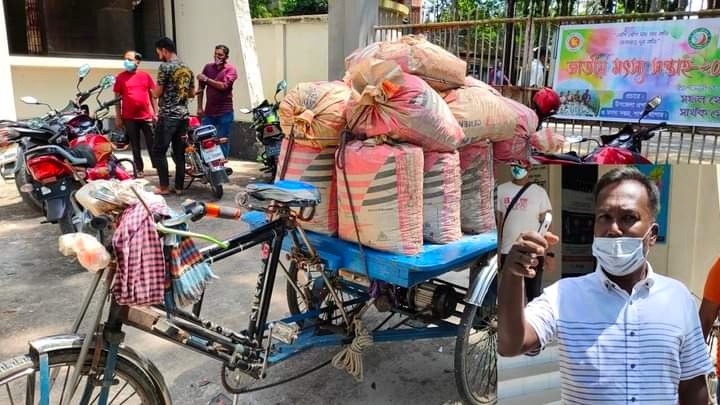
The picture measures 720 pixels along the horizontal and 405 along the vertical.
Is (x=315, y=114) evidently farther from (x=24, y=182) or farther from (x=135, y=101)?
(x=135, y=101)

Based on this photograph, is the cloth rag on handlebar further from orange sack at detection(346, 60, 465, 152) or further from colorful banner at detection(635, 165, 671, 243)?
colorful banner at detection(635, 165, 671, 243)

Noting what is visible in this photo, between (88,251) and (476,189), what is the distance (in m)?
1.81

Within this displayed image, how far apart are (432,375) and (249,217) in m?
1.31

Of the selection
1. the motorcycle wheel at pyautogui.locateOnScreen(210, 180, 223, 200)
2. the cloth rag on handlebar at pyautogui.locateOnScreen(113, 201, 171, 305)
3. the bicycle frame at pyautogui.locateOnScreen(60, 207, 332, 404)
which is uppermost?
the cloth rag on handlebar at pyautogui.locateOnScreen(113, 201, 171, 305)

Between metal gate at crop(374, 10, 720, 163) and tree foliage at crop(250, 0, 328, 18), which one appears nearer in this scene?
metal gate at crop(374, 10, 720, 163)

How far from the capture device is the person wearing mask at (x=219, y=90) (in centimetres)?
735

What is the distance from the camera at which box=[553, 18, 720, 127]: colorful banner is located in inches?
184

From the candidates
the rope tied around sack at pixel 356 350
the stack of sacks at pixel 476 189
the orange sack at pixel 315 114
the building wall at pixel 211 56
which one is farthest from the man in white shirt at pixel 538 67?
the building wall at pixel 211 56

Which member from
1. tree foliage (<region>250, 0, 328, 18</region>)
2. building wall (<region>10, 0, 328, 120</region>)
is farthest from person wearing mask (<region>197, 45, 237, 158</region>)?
tree foliage (<region>250, 0, 328, 18</region>)

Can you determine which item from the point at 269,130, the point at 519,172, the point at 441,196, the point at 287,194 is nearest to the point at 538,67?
the point at 269,130

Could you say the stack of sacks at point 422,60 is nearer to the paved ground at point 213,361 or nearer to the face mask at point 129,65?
the paved ground at point 213,361

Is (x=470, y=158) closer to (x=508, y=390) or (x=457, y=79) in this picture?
(x=457, y=79)

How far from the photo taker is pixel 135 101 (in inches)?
269

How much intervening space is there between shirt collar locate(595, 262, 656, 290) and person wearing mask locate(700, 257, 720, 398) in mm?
109
